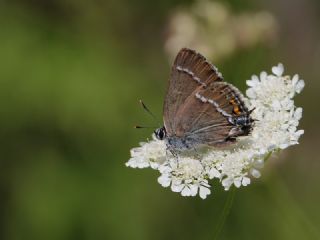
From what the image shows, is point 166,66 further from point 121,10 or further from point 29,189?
point 29,189

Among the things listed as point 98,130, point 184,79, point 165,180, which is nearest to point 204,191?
point 165,180

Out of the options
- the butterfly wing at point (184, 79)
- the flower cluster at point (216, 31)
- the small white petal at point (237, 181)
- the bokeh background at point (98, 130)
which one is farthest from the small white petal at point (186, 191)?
the flower cluster at point (216, 31)

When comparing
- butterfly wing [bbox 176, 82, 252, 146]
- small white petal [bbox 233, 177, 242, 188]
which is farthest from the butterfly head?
small white petal [bbox 233, 177, 242, 188]

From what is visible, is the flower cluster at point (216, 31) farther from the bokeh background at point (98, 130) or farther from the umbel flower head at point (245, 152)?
the umbel flower head at point (245, 152)

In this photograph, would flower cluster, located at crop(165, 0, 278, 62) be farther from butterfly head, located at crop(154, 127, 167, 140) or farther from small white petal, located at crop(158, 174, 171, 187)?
small white petal, located at crop(158, 174, 171, 187)

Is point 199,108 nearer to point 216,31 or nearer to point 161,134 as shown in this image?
point 161,134

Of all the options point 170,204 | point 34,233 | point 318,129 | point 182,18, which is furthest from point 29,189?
point 318,129
